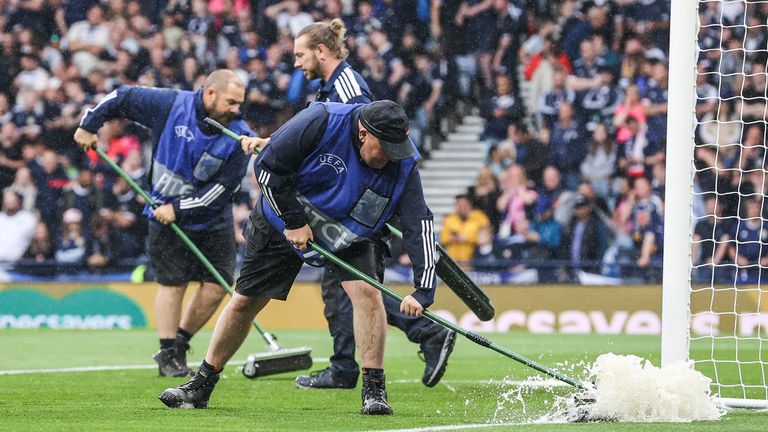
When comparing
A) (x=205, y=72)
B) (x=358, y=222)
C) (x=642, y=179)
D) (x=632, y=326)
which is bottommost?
(x=632, y=326)

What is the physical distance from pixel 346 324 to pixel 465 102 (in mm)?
9329

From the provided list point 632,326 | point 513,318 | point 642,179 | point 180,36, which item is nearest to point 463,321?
point 513,318

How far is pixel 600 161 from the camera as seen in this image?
1552 cm

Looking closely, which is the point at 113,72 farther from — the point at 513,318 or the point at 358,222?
the point at 358,222

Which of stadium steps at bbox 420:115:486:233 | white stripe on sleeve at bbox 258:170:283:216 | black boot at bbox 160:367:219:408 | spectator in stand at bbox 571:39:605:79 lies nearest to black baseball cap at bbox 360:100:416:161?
white stripe on sleeve at bbox 258:170:283:216

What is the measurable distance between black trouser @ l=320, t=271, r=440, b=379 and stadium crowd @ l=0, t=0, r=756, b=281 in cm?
652

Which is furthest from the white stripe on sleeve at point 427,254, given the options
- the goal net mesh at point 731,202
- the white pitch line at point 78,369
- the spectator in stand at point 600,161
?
the spectator in stand at point 600,161

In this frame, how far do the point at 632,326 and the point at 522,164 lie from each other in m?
2.78

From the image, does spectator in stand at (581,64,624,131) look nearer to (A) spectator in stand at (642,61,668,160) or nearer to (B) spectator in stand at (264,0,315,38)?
(A) spectator in stand at (642,61,668,160)

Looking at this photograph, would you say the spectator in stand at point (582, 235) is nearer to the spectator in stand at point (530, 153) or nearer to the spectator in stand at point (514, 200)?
the spectator in stand at point (514, 200)

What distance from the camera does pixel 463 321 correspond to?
14.2 m

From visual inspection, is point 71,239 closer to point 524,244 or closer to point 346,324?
point 524,244

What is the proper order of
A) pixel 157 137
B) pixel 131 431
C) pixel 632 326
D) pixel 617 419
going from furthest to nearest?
pixel 632 326
pixel 157 137
pixel 617 419
pixel 131 431

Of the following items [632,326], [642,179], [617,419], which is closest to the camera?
[617,419]
